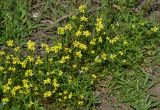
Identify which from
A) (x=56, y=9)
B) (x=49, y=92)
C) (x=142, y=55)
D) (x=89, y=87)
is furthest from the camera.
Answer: (x=56, y=9)

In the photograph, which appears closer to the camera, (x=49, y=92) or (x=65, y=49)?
(x=49, y=92)

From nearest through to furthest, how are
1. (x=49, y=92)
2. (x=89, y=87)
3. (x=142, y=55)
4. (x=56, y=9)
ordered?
(x=49, y=92) < (x=89, y=87) < (x=142, y=55) < (x=56, y=9)

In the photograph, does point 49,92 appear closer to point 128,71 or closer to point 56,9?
point 128,71

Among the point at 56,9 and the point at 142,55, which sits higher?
the point at 56,9

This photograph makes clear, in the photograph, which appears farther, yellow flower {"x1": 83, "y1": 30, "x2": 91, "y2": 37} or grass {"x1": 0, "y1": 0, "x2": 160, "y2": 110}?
yellow flower {"x1": 83, "y1": 30, "x2": 91, "y2": 37}

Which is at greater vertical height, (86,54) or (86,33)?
(86,33)

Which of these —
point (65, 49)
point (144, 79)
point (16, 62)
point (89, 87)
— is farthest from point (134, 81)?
point (16, 62)

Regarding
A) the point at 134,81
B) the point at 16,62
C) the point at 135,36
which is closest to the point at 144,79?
the point at 134,81

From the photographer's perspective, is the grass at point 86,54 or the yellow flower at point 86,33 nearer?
the grass at point 86,54
